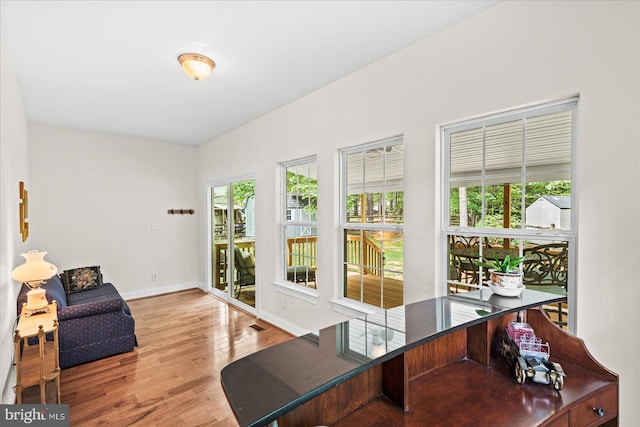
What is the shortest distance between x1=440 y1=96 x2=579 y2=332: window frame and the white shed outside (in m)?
0.03

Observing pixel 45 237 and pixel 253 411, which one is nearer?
pixel 253 411

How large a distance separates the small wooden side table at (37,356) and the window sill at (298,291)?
2.13 m

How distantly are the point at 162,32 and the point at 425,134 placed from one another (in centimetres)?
203

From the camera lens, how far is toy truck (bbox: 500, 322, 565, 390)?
1309 mm

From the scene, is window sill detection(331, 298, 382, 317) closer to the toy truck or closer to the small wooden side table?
the toy truck

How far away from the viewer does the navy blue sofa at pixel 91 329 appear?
299cm

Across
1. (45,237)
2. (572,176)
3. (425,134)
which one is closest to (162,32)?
(425,134)

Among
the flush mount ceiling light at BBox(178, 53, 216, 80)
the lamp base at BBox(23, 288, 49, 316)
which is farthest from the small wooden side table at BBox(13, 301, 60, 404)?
the flush mount ceiling light at BBox(178, 53, 216, 80)

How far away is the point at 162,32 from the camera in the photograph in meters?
2.27

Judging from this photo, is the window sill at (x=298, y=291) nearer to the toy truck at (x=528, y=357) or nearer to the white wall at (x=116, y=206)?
the toy truck at (x=528, y=357)

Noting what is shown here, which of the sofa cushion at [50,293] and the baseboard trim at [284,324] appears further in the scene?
the baseboard trim at [284,324]

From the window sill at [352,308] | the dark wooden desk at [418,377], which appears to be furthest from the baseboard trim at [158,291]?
→ the dark wooden desk at [418,377]

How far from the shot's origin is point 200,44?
2.42m

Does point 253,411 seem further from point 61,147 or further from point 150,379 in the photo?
point 61,147
